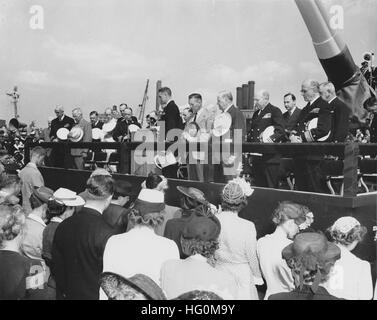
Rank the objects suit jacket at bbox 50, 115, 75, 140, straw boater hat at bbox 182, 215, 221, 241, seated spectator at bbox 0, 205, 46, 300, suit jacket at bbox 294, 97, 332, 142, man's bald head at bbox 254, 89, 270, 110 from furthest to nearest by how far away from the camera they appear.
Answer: suit jacket at bbox 50, 115, 75, 140
man's bald head at bbox 254, 89, 270, 110
suit jacket at bbox 294, 97, 332, 142
seated spectator at bbox 0, 205, 46, 300
straw boater hat at bbox 182, 215, 221, 241

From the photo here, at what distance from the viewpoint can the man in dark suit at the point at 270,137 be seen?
18.9ft

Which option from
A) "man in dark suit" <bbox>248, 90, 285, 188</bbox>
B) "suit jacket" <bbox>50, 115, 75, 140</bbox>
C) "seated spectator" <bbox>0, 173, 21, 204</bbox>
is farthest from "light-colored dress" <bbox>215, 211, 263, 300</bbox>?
"suit jacket" <bbox>50, 115, 75, 140</bbox>

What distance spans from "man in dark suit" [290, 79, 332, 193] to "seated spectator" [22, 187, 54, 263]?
8.85ft

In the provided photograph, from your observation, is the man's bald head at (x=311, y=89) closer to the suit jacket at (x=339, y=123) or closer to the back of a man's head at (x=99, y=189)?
the suit jacket at (x=339, y=123)

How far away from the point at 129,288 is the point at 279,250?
1.40 metres

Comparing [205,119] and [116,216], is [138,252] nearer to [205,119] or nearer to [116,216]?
[116,216]

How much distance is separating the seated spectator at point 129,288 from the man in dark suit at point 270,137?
12.2 ft

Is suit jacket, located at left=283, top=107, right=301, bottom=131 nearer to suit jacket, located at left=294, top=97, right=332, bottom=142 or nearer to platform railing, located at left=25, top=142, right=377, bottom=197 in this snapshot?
suit jacket, located at left=294, top=97, right=332, bottom=142

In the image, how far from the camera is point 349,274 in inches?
115

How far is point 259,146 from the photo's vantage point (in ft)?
17.9

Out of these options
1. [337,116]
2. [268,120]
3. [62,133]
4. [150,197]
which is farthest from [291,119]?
[62,133]

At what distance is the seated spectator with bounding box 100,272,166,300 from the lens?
2.15 metres

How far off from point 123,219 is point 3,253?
1399 millimetres
